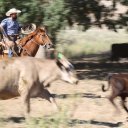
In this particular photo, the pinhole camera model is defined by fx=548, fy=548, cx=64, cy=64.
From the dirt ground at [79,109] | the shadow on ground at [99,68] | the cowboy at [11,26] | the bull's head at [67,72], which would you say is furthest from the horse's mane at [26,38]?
the shadow on ground at [99,68]

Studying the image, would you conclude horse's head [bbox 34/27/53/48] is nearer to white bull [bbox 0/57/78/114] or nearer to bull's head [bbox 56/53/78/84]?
white bull [bbox 0/57/78/114]

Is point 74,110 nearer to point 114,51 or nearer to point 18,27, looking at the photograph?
point 18,27

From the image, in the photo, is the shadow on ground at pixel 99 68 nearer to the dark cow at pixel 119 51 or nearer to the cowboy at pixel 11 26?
the dark cow at pixel 119 51

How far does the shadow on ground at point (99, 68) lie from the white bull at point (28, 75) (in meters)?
9.43

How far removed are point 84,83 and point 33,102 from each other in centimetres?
495

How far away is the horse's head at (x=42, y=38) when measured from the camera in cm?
1402

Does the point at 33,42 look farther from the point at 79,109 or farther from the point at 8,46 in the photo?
the point at 79,109

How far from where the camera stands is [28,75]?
934 cm

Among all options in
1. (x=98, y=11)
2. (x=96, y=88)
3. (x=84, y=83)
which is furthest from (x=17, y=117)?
(x=98, y=11)

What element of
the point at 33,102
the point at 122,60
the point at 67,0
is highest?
the point at 67,0

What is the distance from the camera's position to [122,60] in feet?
86.0

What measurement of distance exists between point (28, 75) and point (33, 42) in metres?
4.90

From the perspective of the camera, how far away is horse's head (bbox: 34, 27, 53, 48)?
1402 cm

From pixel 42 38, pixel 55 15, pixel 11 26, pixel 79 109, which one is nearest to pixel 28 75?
pixel 79 109
